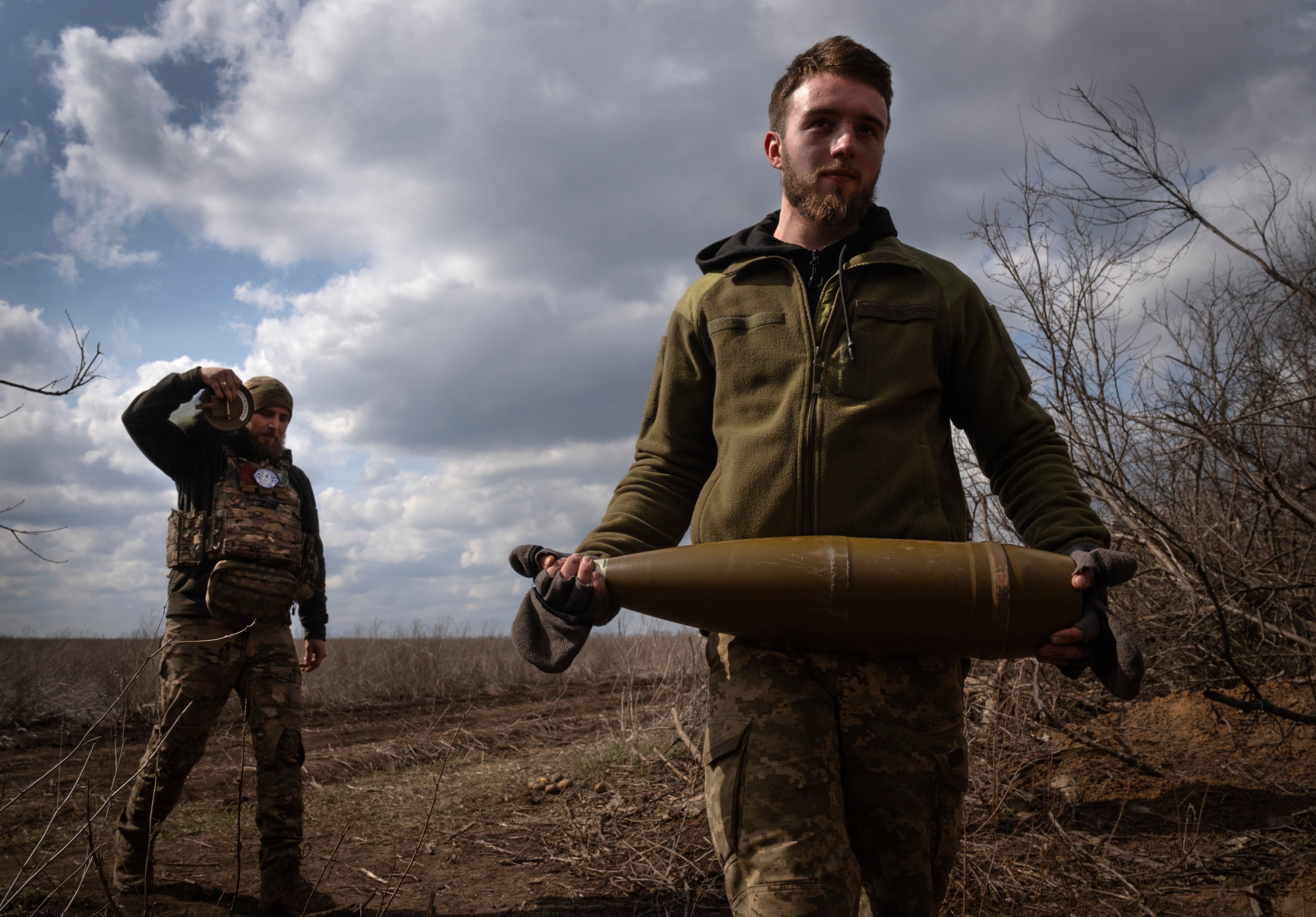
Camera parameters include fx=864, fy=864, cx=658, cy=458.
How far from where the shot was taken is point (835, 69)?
2496 millimetres

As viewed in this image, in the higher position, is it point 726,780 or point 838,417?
point 838,417

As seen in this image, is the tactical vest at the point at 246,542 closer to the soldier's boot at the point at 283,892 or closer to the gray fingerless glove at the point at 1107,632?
the soldier's boot at the point at 283,892

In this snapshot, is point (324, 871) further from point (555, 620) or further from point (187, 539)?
point (187, 539)

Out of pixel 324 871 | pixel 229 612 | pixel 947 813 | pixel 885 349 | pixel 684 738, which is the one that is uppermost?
pixel 885 349

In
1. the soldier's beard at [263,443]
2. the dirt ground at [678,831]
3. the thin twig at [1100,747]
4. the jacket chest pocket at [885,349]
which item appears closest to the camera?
the jacket chest pocket at [885,349]

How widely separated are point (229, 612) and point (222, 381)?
1.14 metres

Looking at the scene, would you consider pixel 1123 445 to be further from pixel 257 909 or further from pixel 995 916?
pixel 257 909

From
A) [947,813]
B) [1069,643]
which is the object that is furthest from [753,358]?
[947,813]

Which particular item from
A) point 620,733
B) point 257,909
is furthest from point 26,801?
point 620,733

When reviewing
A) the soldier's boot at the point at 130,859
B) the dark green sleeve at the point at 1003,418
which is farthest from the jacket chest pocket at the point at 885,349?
the soldier's boot at the point at 130,859

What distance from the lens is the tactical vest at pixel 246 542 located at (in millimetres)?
4277

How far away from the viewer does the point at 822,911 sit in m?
1.84

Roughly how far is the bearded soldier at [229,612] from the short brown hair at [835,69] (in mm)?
3094

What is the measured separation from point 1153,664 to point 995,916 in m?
2.97
